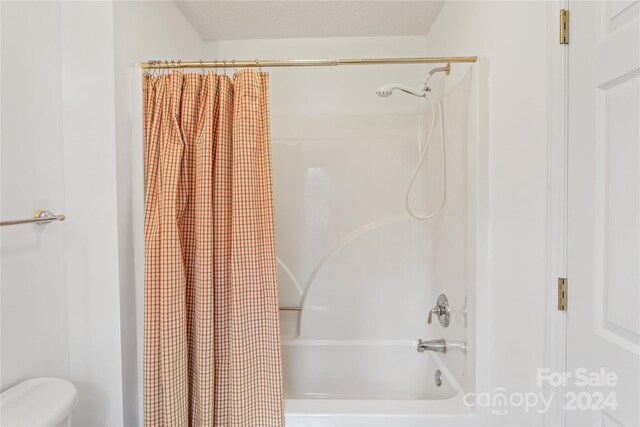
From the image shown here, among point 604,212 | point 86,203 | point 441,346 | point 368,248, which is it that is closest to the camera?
point 604,212

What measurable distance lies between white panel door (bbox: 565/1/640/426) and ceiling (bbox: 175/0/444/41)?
3.94 ft

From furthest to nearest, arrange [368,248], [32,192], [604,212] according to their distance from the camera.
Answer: [368,248] → [32,192] → [604,212]

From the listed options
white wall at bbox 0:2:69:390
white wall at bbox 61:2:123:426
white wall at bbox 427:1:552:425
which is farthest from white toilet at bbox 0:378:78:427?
white wall at bbox 427:1:552:425

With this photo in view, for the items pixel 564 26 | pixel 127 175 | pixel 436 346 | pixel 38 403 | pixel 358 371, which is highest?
pixel 564 26

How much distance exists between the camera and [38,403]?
99 cm

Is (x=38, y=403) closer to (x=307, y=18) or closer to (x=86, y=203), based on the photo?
(x=86, y=203)

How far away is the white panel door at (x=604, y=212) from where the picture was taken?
2.41 ft

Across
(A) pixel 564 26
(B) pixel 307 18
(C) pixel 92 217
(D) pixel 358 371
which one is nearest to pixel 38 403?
(C) pixel 92 217

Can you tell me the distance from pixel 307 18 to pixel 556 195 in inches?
65.6

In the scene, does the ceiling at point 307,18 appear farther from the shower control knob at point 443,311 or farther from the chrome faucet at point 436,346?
the chrome faucet at point 436,346

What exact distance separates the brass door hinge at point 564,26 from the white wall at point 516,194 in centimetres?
5

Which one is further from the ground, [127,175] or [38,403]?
[127,175]

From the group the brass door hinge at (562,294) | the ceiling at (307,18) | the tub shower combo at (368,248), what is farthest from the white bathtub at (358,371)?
the ceiling at (307,18)

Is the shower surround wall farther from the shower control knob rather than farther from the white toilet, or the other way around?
the white toilet
